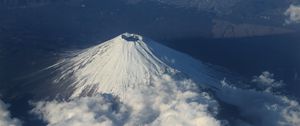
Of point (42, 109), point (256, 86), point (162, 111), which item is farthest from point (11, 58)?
point (256, 86)

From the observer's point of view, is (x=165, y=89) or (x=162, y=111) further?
(x=165, y=89)

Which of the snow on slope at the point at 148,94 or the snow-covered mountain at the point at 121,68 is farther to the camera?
the snow-covered mountain at the point at 121,68

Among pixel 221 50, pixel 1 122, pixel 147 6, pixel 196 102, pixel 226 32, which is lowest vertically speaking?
pixel 1 122

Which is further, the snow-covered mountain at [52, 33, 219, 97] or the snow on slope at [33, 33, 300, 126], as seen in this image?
the snow-covered mountain at [52, 33, 219, 97]

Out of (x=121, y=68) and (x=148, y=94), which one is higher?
(x=121, y=68)

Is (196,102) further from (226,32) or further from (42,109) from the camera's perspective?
(226,32)

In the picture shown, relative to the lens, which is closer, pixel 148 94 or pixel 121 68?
pixel 148 94

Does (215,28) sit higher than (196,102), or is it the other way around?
(215,28)

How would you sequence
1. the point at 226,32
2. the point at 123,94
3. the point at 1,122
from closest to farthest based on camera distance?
the point at 1,122 < the point at 123,94 < the point at 226,32
